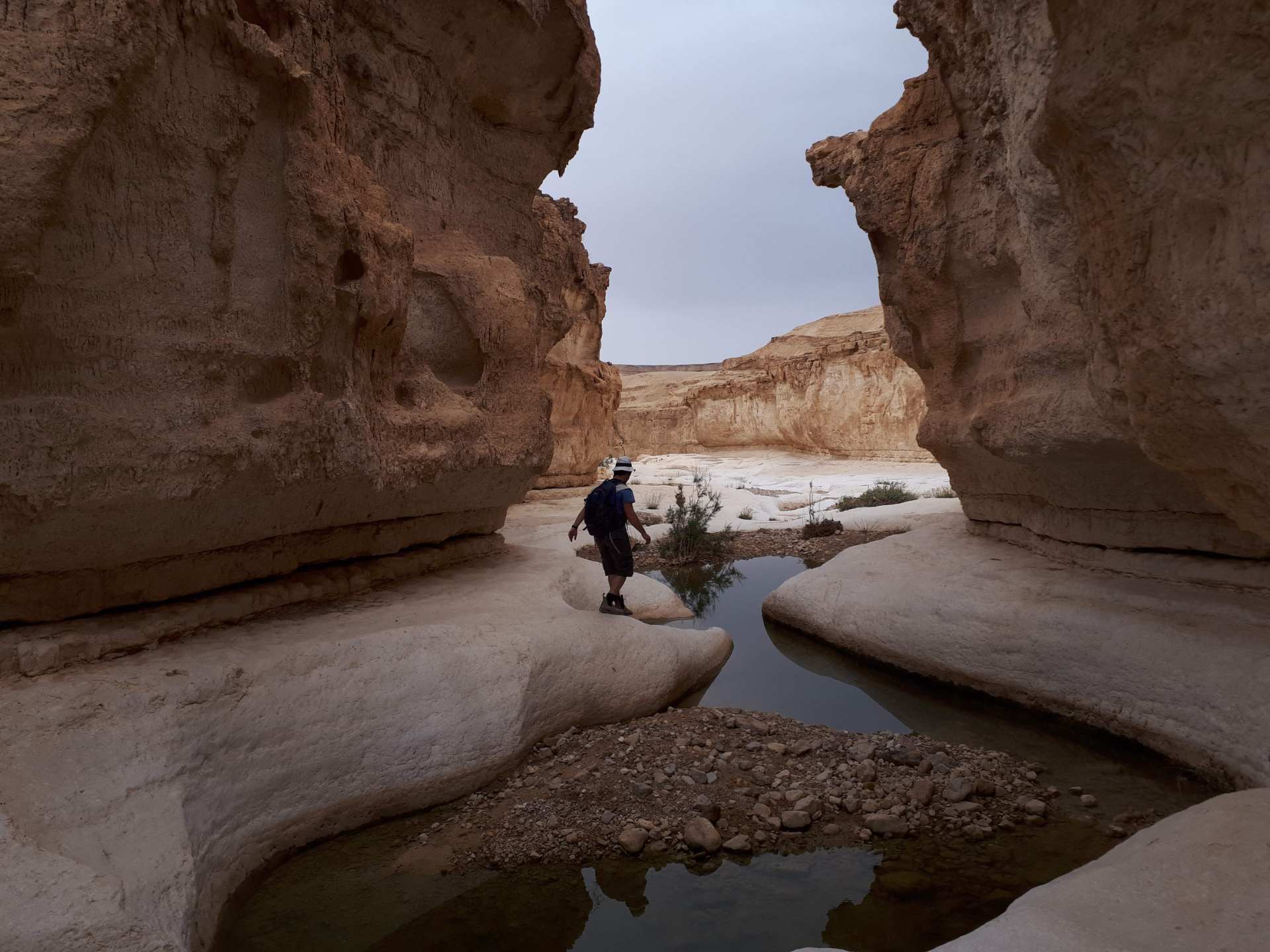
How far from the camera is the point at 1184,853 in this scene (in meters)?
2.40

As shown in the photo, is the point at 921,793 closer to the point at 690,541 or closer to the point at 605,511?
the point at 605,511

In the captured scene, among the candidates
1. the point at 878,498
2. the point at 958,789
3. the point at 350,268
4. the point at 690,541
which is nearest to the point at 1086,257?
the point at 958,789

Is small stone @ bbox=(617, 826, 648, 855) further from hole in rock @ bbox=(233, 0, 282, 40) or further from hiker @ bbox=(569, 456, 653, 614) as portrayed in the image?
hole in rock @ bbox=(233, 0, 282, 40)

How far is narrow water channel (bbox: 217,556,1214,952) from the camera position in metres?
2.78

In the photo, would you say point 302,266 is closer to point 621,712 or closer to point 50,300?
point 50,300

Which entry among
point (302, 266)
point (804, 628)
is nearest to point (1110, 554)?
point (804, 628)

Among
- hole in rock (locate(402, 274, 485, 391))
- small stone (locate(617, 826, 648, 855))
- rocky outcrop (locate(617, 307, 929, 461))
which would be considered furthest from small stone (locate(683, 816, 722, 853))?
rocky outcrop (locate(617, 307, 929, 461))

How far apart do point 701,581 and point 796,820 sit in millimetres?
5827

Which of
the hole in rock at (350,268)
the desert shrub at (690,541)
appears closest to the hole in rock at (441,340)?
the hole in rock at (350,268)

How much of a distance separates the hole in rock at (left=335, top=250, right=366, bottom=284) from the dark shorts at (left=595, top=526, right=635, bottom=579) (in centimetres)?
227

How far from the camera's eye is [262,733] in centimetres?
329

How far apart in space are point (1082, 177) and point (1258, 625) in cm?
264

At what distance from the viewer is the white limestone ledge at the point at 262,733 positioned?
236cm

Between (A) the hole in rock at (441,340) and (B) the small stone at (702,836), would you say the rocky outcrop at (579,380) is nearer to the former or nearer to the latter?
(A) the hole in rock at (441,340)
